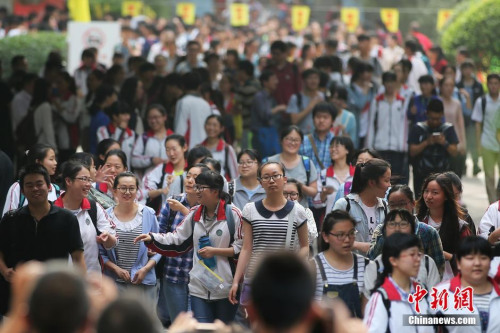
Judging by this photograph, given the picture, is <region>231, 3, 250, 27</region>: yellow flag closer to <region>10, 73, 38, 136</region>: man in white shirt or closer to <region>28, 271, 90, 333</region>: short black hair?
<region>10, 73, 38, 136</region>: man in white shirt

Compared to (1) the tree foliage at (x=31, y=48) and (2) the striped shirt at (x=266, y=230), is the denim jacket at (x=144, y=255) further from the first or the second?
(1) the tree foliage at (x=31, y=48)

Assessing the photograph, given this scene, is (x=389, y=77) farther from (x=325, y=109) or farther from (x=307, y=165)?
(x=307, y=165)

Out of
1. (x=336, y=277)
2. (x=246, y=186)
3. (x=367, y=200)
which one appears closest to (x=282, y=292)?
(x=336, y=277)

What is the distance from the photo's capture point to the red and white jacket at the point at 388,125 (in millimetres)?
13398

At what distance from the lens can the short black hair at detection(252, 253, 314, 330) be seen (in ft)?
12.7

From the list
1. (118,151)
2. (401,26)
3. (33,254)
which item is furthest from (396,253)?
(401,26)

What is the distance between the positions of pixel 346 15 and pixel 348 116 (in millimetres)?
19594

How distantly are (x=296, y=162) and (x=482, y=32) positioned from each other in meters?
9.98

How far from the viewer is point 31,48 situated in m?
21.6

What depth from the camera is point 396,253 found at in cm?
640

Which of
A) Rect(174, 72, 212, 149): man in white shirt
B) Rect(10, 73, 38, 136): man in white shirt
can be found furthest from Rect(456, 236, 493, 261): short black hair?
Rect(10, 73, 38, 136): man in white shirt

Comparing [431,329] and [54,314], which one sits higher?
[54,314]

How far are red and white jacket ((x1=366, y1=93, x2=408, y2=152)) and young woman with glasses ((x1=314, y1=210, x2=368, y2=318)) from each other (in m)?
6.45

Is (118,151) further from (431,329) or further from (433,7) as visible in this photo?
(433,7)
